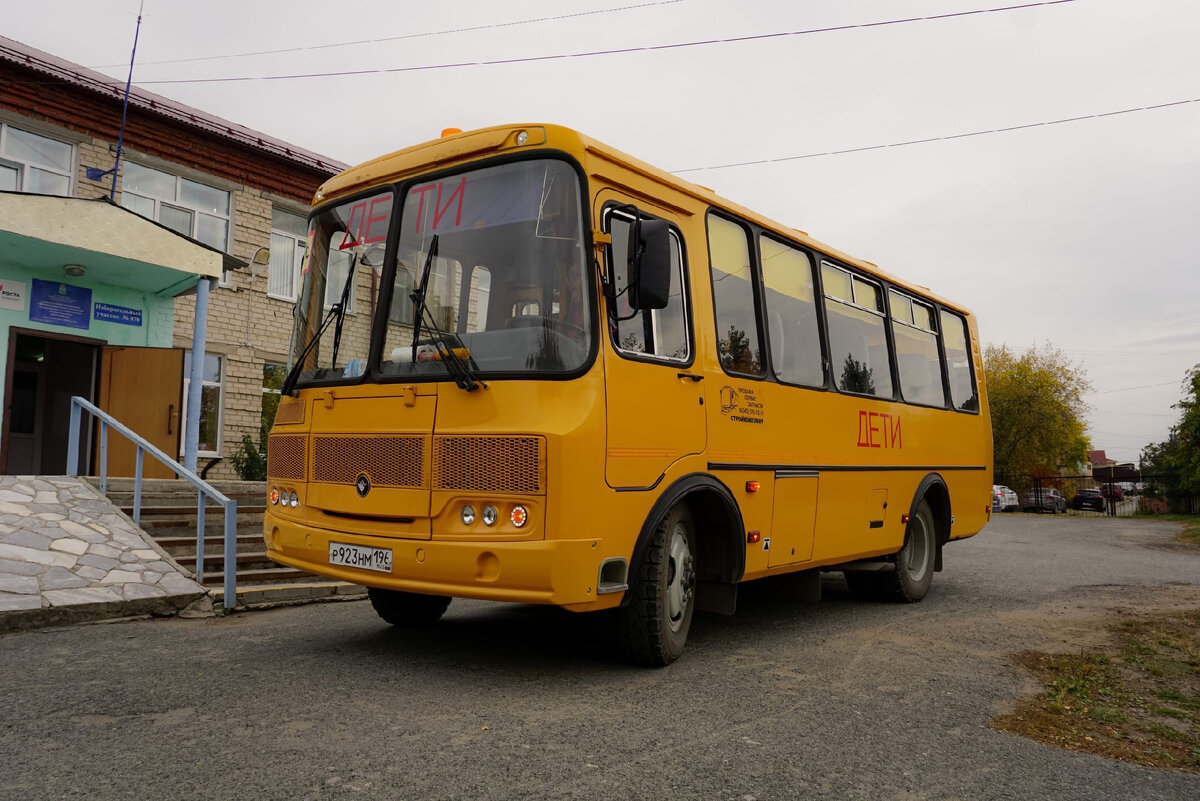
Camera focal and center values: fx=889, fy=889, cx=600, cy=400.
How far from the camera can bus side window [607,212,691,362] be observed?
493 cm

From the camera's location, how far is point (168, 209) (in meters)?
16.1

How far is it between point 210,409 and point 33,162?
5.03 metres

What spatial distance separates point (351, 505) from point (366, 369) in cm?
79

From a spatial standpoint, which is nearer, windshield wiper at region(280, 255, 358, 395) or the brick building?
windshield wiper at region(280, 255, 358, 395)

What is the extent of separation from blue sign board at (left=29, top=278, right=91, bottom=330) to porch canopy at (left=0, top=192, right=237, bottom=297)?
28 cm

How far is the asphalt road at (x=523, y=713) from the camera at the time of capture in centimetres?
333

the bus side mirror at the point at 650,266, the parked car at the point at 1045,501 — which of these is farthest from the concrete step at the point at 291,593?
the parked car at the point at 1045,501

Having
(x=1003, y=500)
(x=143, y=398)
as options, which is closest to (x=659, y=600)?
(x=143, y=398)

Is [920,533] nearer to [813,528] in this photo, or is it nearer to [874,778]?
[813,528]

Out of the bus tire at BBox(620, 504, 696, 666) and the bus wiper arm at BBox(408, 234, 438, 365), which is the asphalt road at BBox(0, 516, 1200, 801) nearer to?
the bus tire at BBox(620, 504, 696, 666)

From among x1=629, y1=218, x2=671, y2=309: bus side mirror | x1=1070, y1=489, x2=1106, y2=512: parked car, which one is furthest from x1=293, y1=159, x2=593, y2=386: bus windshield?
x1=1070, y1=489, x2=1106, y2=512: parked car

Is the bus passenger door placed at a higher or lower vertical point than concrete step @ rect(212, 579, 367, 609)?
higher

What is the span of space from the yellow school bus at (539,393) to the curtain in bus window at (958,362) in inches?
157

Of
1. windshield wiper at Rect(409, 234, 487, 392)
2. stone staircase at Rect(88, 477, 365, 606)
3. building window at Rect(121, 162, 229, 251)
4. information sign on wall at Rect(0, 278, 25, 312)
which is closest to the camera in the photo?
windshield wiper at Rect(409, 234, 487, 392)
